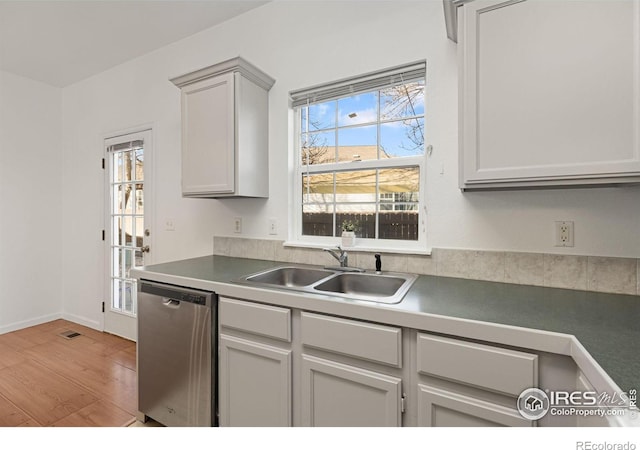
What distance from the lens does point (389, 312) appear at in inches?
43.6

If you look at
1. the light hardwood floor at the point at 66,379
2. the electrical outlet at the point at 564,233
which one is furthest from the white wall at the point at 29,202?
the electrical outlet at the point at 564,233

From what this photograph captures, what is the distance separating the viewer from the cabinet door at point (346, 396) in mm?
1140

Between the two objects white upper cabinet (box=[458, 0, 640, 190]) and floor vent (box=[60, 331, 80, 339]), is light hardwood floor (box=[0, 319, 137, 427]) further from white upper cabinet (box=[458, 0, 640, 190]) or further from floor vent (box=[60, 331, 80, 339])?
white upper cabinet (box=[458, 0, 640, 190])

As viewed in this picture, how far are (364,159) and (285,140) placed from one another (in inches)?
23.5

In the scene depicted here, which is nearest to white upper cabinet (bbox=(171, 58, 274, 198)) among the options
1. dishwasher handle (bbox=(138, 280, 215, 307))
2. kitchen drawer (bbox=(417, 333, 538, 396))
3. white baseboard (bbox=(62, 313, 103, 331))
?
dishwasher handle (bbox=(138, 280, 215, 307))

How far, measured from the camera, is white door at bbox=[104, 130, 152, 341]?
2.90m

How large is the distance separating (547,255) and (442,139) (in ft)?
2.61

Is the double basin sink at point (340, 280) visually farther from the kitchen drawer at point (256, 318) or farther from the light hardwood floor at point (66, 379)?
the light hardwood floor at point (66, 379)

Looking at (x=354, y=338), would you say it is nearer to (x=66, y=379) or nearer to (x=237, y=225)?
(x=237, y=225)

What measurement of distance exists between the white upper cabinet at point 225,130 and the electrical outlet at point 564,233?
1.77 meters

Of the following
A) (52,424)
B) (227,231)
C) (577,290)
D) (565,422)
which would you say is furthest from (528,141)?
(52,424)

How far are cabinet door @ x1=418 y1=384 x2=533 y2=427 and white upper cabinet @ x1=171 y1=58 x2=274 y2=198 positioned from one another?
1.56 meters

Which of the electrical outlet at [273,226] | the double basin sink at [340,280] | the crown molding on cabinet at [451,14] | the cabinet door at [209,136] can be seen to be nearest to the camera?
the crown molding on cabinet at [451,14]
